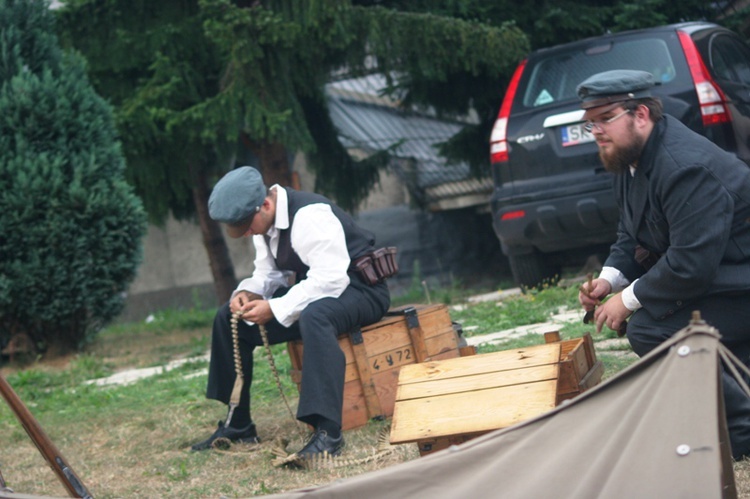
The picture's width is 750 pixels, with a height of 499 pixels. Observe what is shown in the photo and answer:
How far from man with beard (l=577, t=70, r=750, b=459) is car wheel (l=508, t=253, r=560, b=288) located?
4.94 metres

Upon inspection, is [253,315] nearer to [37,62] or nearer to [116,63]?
[37,62]

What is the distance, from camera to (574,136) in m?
8.07

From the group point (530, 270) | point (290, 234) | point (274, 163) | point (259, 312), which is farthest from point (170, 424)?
point (274, 163)

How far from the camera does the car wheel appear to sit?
9133 millimetres

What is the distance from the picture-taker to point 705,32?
827 centimetres

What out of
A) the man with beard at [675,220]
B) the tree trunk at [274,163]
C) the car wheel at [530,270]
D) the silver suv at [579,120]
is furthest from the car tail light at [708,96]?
the tree trunk at [274,163]

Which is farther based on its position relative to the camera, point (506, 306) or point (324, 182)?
point (324, 182)

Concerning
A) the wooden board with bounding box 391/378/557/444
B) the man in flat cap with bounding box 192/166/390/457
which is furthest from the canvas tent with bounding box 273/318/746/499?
the man in flat cap with bounding box 192/166/390/457

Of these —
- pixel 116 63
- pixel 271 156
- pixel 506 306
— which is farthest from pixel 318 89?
pixel 506 306

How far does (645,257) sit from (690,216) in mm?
561

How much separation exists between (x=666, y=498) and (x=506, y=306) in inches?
228

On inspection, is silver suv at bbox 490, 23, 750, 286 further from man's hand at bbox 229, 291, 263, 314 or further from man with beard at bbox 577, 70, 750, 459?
man with beard at bbox 577, 70, 750, 459

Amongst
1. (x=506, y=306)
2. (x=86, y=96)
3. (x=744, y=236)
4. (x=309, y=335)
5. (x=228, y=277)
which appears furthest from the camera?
(x=228, y=277)

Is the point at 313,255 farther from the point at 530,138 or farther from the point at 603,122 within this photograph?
the point at 530,138
